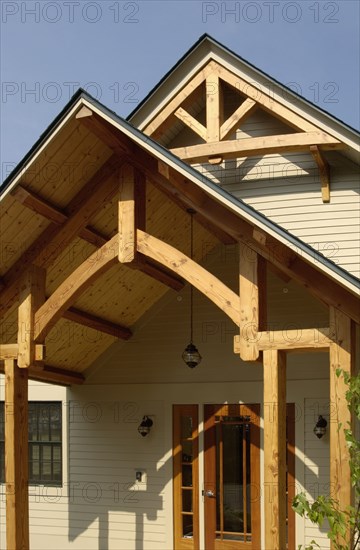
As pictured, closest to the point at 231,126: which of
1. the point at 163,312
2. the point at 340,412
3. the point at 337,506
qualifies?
the point at 163,312

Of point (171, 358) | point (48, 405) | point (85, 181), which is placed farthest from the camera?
point (48, 405)

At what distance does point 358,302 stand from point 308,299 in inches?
114

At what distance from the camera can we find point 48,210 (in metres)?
7.84

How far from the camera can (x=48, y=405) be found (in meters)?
11.2

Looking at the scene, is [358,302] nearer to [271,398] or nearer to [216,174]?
[271,398]

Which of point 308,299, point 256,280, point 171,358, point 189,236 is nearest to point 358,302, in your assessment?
point 256,280

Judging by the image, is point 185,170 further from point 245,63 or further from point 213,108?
point 245,63

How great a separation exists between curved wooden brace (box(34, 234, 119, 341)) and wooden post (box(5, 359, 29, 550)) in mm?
577

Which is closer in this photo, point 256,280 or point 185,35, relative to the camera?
point 256,280

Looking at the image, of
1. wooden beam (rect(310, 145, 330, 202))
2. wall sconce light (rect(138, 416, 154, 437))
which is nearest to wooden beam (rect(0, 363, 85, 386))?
wall sconce light (rect(138, 416, 154, 437))

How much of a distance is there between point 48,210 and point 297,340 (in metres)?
3.03

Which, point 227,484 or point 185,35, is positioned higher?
point 185,35

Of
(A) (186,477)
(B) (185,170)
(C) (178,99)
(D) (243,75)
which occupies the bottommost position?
(A) (186,477)

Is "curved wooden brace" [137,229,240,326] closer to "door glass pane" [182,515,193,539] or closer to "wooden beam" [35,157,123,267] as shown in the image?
"wooden beam" [35,157,123,267]
